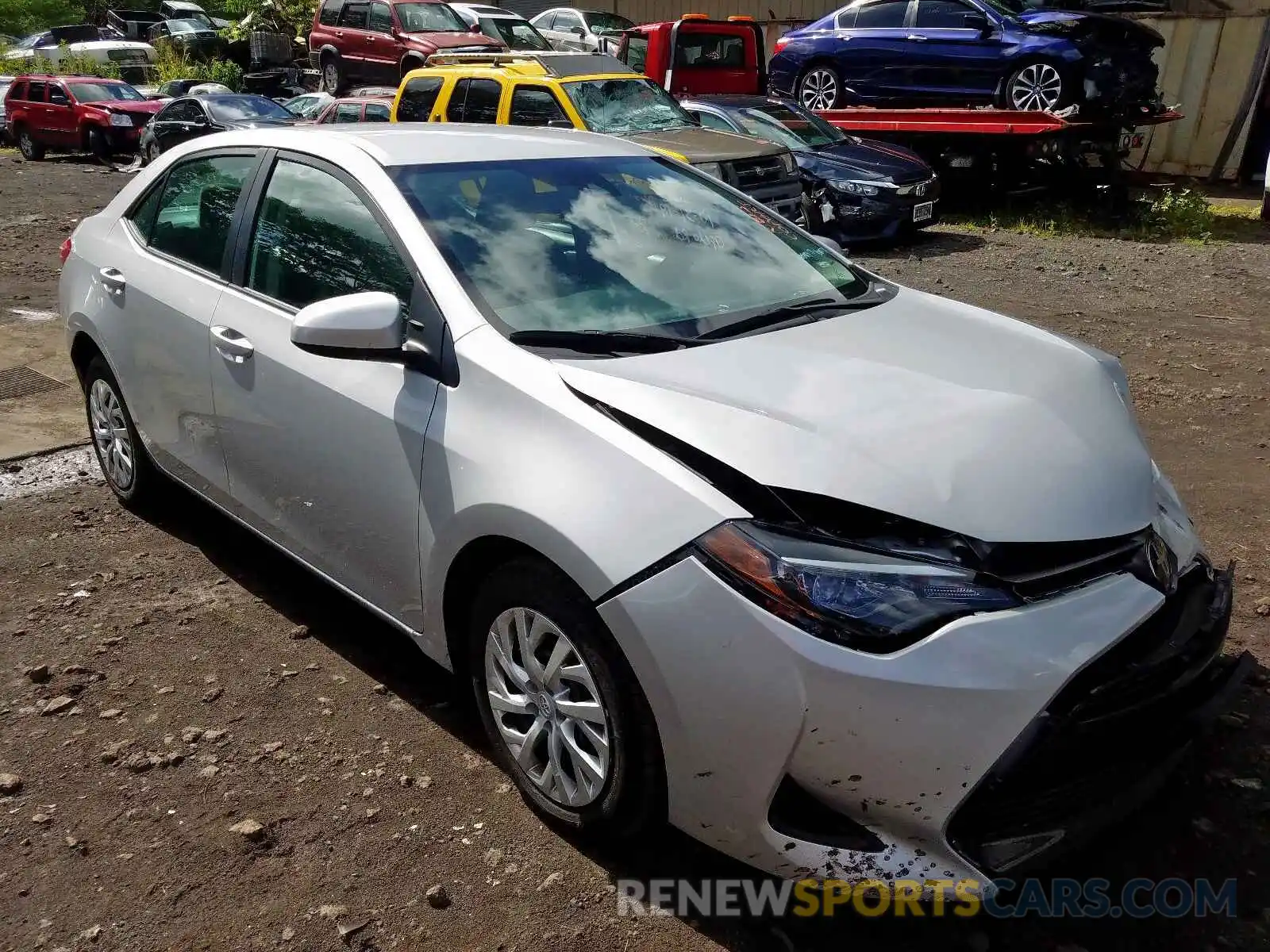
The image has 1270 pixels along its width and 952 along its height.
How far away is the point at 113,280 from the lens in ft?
13.6

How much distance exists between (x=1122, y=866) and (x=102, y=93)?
23.1m

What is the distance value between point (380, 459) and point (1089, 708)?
6.02 feet

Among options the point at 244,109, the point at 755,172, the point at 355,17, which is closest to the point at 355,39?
the point at 355,17

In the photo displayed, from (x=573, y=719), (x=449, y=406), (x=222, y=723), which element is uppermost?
(x=449, y=406)

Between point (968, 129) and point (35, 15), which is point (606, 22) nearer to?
point (968, 129)

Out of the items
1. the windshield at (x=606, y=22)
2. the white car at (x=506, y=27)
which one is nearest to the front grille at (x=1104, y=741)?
the white car at (x=506, y=27)

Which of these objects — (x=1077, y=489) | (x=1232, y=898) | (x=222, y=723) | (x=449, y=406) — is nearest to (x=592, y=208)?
(x=449, y=406)

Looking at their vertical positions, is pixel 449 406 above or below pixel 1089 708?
above

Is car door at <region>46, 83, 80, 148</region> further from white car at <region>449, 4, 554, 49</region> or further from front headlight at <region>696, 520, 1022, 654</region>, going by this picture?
front headlight at <region>696, 520, 1022, 654</region>

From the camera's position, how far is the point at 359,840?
2.72 metres

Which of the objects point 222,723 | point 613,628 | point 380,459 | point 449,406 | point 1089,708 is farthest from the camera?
point 222,723

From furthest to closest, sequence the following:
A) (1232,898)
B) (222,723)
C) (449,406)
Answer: (222,723) < (449,406) < (1232,898)

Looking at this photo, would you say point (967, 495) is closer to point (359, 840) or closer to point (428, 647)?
point (428, 647)

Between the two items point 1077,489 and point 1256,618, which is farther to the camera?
point 1256,618
